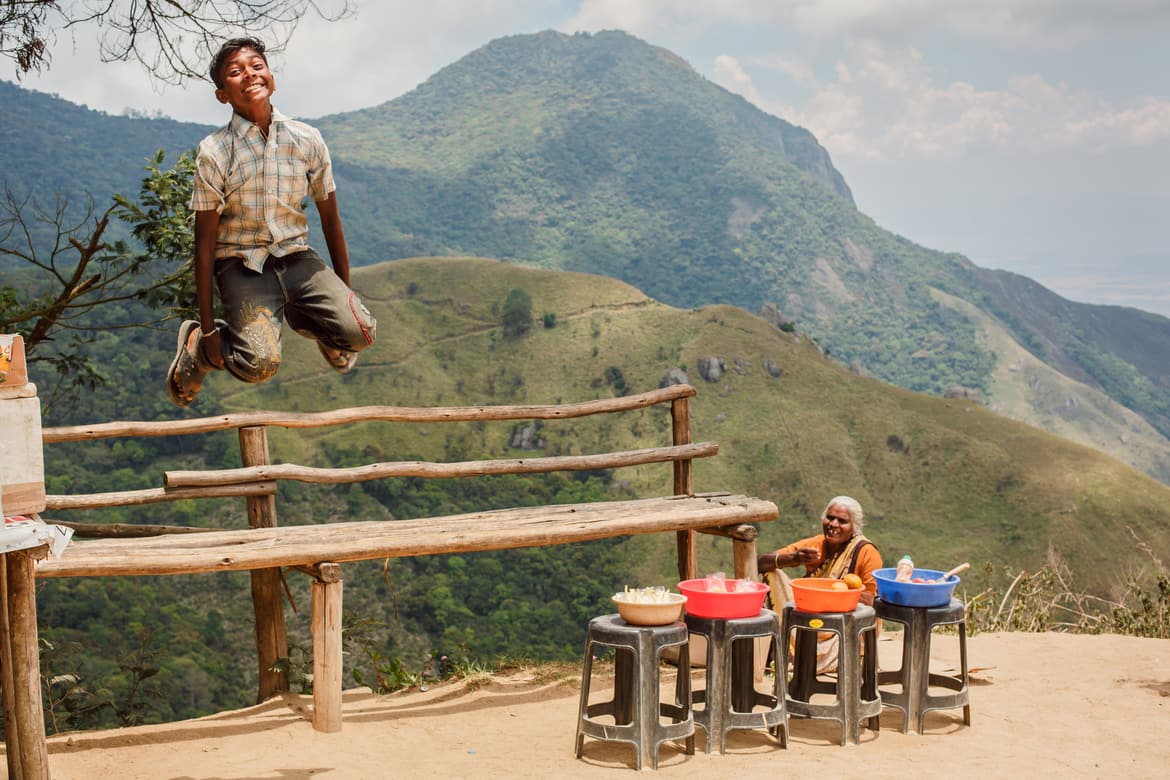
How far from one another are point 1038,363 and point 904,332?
11.0 metres

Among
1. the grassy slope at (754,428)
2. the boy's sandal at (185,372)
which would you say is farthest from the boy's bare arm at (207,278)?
the grassy slope at (754,428)

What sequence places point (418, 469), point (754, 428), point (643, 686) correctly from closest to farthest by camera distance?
point (643, 686), point (418, 469), point (754, 428)

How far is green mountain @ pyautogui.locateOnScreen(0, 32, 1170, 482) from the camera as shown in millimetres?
83500

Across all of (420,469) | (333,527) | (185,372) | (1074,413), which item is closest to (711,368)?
→ (420,469)

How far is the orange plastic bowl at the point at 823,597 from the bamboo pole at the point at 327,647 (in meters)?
1.90

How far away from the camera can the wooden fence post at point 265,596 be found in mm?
5410

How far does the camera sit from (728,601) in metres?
4.25

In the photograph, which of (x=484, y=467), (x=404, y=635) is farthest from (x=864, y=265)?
(x=484, y=467)

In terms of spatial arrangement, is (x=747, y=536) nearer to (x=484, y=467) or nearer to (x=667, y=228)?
(x=484, y=467)

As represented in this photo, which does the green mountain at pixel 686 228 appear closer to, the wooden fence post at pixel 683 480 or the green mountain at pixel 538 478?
the green mountain at pixel 538 478

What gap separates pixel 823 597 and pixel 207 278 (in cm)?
264

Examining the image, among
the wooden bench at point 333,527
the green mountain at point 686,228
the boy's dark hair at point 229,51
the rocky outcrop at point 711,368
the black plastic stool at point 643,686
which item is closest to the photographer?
the boy's dark hair at point 229,51

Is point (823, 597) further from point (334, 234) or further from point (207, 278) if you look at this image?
point (207, 278)

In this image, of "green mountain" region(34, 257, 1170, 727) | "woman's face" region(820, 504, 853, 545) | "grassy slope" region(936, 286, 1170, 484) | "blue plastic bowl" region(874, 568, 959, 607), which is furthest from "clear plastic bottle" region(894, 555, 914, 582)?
"grassy slope" region(936, 286, 1170, 484)
